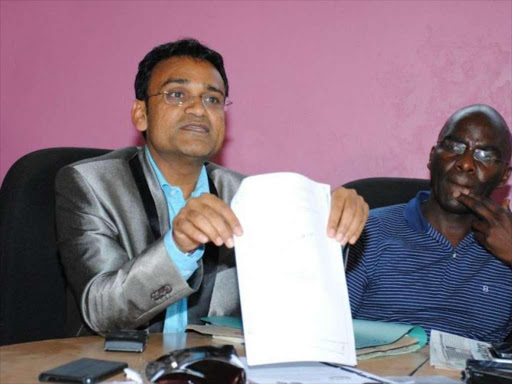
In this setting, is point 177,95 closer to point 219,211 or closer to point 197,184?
point 197,184

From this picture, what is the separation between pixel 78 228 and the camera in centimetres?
179

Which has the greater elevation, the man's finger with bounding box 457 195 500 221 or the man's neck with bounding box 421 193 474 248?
the man's finger with bounding box 457 195 500 221

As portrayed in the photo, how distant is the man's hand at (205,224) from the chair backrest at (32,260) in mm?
550

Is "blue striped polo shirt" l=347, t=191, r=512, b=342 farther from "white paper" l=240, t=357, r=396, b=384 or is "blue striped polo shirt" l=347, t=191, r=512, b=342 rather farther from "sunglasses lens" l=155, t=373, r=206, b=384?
"sunglasses lens" l=155, t=373, r=206, b=384

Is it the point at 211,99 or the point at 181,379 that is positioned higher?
the point at 211,99

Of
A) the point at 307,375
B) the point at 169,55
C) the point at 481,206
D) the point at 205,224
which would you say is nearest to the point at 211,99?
the point at 169,55

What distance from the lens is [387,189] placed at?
2416 mm

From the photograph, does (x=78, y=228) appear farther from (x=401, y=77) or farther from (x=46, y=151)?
(x=401, y=77)

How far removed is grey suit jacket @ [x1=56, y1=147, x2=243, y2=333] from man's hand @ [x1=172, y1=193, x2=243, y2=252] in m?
0.06

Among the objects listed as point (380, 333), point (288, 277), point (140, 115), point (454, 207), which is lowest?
point (380, 333)

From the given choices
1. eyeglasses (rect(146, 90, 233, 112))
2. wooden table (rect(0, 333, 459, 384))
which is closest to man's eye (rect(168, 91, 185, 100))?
eyeglasses (rect(146, 90, 233, 112))

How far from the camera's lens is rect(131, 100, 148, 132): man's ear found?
2.11 m

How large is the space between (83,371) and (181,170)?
920 millimetres

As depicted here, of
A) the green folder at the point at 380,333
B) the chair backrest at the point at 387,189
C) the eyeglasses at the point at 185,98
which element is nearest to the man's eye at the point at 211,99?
the eyeglasses at the point at 185,98
